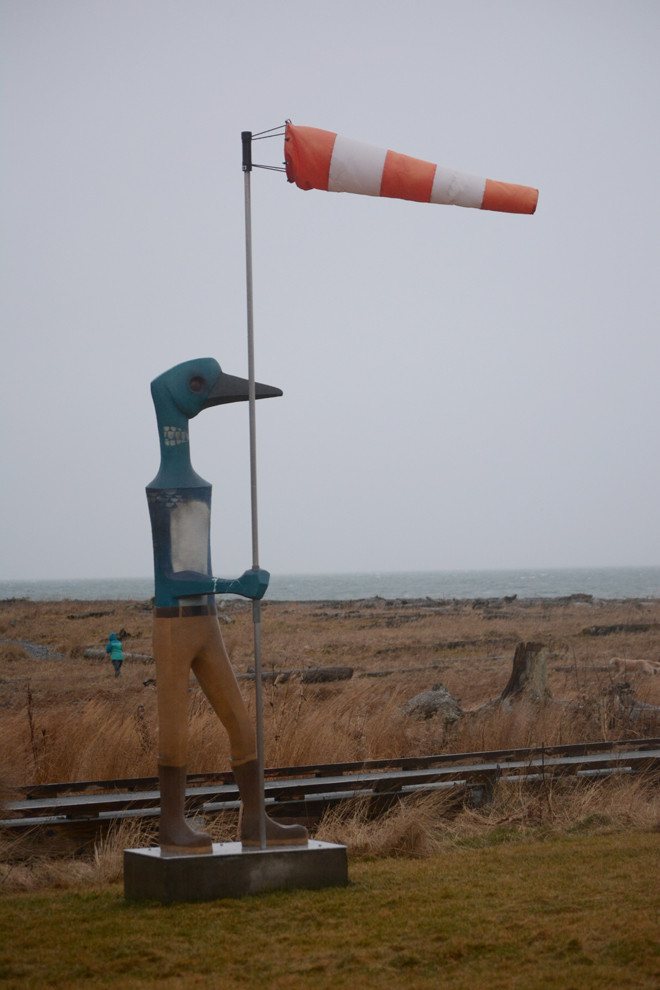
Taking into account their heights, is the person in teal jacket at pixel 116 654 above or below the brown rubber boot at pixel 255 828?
below

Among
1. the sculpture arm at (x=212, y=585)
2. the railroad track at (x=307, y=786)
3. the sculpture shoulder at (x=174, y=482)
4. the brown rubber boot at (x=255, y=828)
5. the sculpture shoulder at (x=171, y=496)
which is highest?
the sculpture shoulder at (x=174, y=482)

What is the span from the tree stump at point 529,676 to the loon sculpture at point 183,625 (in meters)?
7.01

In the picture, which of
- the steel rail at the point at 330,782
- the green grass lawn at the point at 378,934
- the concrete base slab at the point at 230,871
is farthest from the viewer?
the steel rail at the point at 330,782

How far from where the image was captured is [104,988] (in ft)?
12.2

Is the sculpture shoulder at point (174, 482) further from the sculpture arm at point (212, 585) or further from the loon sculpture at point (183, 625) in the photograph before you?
the sculpture arm at point (212, 585)

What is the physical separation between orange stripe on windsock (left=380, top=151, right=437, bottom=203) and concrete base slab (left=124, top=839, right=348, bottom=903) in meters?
3.97

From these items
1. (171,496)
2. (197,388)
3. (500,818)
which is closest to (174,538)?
(171,496)

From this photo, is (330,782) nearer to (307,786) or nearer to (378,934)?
(307,786)

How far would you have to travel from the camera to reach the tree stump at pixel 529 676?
11938 millimetres

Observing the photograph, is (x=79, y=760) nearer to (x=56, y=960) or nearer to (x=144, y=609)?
Result: (x=56, y=960)

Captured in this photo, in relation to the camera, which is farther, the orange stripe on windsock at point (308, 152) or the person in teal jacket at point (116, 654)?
the person in teal jacket at point (116, 654)

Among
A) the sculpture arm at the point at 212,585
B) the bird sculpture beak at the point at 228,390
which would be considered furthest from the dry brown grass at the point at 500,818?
the bird sculpture beak at the point at 228,390

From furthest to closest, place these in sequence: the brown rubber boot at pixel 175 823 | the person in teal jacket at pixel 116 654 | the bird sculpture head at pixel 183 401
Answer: the person in teal jacket at pixel 116 654 < the bird sculpture head at pixel 183 401 < the brown rubber boot at pixel 175 823

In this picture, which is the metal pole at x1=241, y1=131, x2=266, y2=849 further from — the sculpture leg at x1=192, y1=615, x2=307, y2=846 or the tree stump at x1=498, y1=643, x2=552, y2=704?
the tree stump at x1=498, y1=643, x2=552, y2=704
